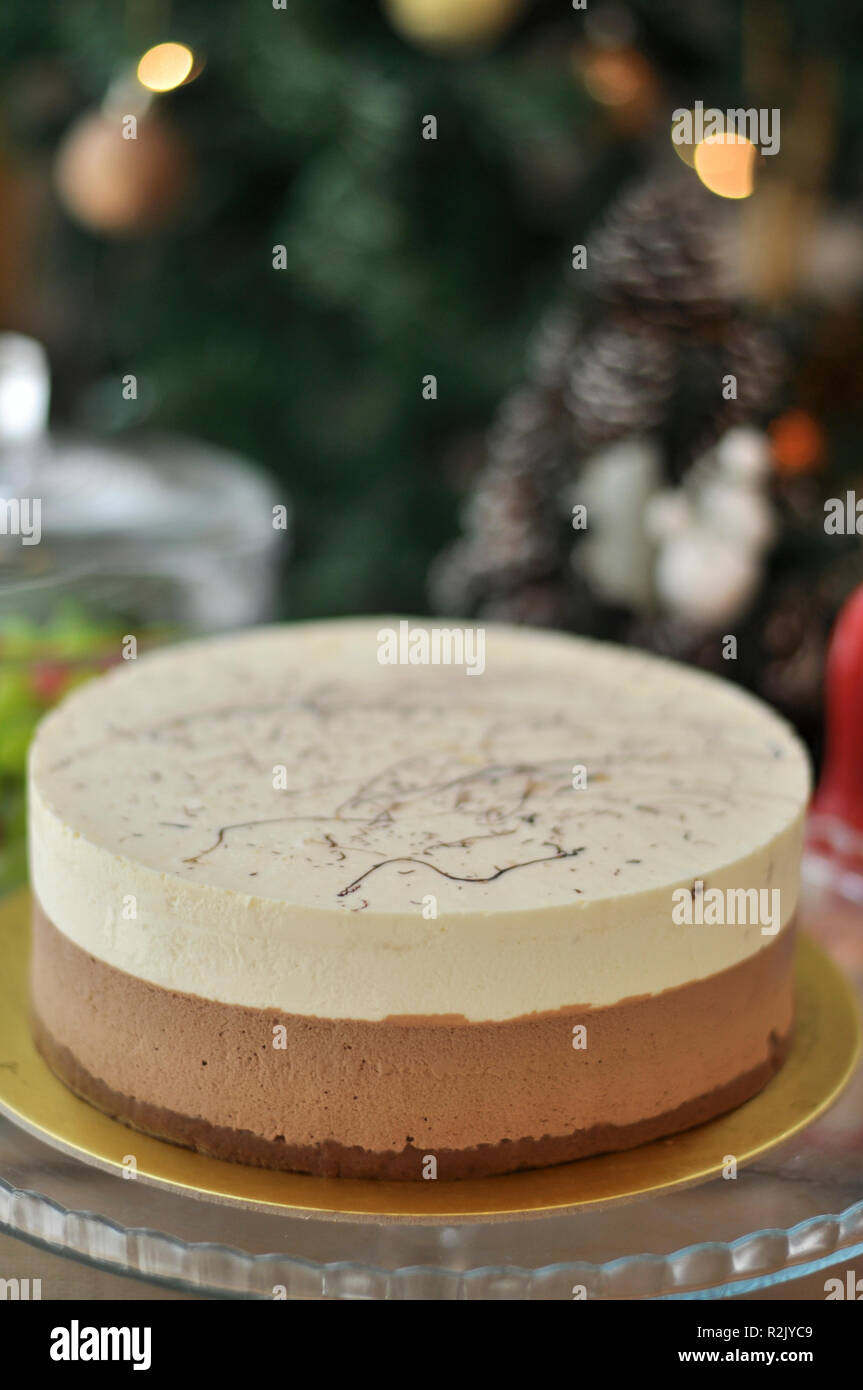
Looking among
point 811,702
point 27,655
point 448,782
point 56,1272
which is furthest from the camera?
point 811,702

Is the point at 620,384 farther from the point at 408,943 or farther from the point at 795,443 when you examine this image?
the point at 408,943

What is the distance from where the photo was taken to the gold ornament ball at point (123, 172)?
200 centimetres

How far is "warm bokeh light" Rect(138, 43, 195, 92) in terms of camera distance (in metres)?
2.00

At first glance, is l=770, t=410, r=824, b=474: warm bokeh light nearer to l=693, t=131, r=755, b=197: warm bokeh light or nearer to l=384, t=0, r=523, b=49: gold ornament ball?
l=693, t=131, r=755, b=197: warm bokeh light

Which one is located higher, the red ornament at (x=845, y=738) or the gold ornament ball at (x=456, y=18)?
the gold ornament ball at (x=456, y=18)

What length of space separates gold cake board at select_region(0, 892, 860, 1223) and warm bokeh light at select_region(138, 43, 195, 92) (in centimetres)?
138

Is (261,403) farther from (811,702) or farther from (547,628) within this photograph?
(811,702)

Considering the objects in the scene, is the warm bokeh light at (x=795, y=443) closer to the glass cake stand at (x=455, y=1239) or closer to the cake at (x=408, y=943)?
the cake at (x=408, y=943)

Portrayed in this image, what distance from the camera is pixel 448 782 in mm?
1162

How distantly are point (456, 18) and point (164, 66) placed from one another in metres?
0.48

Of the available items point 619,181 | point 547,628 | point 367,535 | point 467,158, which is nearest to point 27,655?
point 547,628

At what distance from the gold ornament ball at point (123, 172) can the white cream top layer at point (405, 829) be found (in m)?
0.91

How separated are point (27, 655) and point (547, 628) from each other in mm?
689

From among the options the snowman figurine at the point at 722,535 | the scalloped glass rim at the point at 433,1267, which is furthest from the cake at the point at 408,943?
the snowman figurine at the point at 722,535
